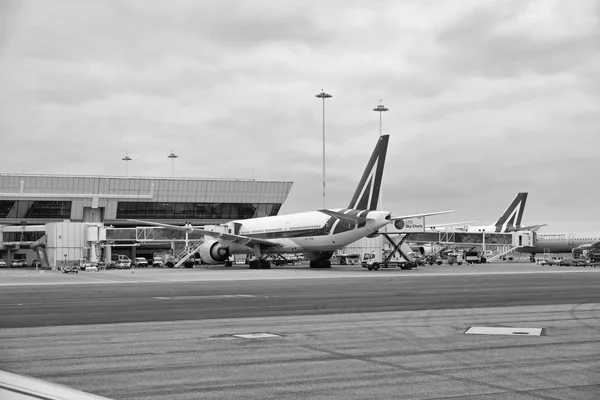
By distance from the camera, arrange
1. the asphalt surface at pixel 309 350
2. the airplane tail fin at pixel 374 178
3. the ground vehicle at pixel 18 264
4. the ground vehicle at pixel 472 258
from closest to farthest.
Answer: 1. the asphalt surface at pixel 309 350
2. the airplane tail fin at pixel 374 178
3. the ground vehicle at pixel 472 258
4. the ground vehicle at pixel 18 264

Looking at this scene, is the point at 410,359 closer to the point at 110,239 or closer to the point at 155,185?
the point at 110,239

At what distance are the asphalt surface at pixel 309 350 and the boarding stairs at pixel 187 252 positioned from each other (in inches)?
2242

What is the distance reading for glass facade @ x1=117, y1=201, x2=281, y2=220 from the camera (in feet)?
370

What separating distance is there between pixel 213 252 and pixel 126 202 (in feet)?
122

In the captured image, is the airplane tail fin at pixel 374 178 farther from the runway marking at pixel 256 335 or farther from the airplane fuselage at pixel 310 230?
the runway marking at pixel 256 335

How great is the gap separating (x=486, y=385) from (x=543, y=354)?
3454 millimetres

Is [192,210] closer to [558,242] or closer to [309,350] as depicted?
[558,242]

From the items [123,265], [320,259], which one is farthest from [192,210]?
[320,259]

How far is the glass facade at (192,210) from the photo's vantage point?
112875 millimetres

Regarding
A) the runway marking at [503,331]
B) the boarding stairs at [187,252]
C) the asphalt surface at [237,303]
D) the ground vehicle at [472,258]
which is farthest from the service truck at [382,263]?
the runway marking at [503,331]

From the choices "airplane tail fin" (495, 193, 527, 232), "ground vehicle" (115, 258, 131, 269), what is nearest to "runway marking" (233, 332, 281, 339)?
"ground vehicle" (115, 258, 131, 269)

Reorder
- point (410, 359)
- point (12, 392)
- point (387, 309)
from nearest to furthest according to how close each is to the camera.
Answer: point (12, 392) → point (410, 359) → point (387, 309)

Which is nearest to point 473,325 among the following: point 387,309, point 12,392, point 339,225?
point 387,309

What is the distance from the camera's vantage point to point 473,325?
1928 cm
